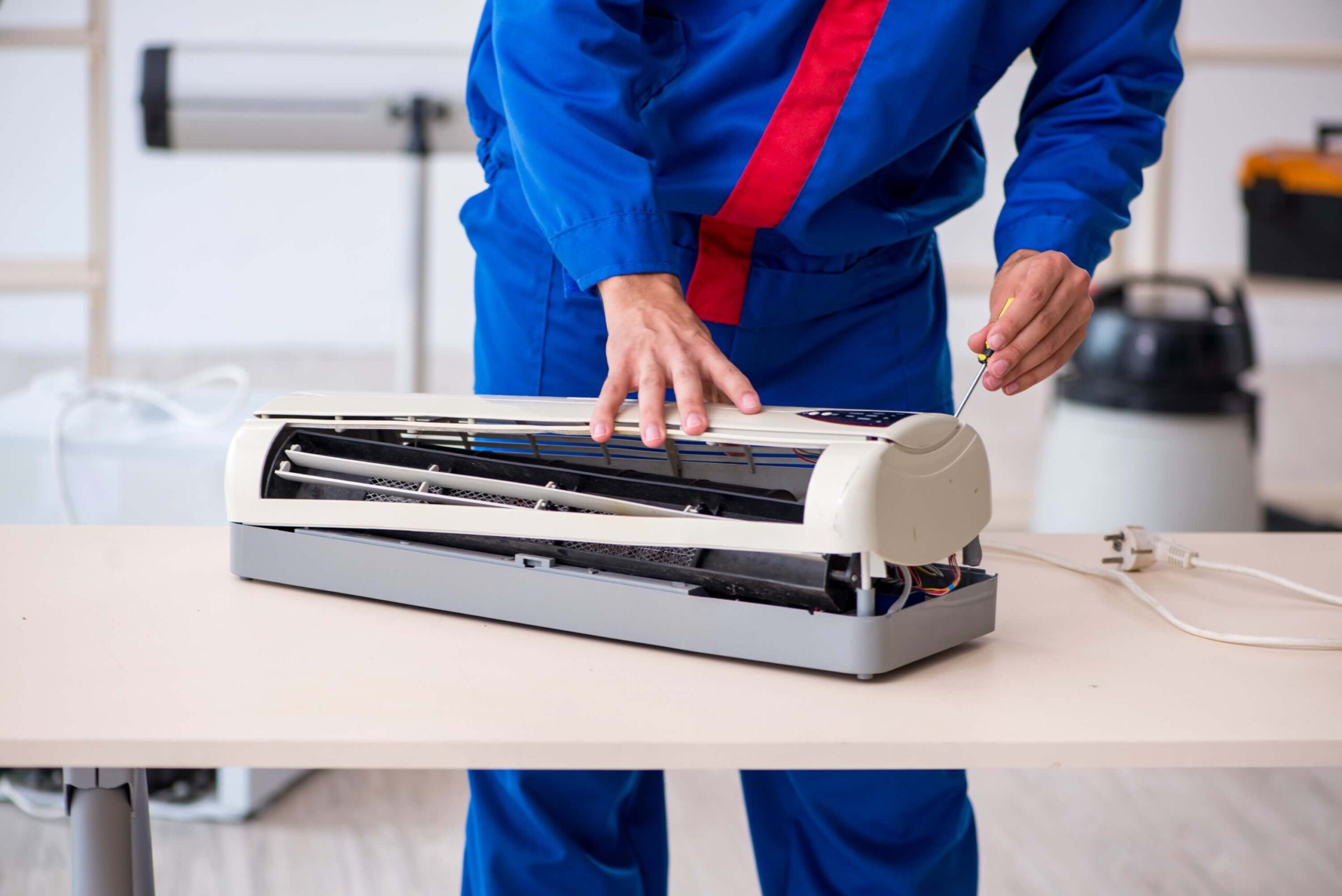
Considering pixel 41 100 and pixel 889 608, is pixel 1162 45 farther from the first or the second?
pixel 41 100

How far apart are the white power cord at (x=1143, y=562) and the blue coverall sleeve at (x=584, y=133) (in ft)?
1.17

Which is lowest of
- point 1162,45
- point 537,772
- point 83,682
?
point 537,772

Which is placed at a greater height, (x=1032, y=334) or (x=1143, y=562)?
(x=1032, y=334)

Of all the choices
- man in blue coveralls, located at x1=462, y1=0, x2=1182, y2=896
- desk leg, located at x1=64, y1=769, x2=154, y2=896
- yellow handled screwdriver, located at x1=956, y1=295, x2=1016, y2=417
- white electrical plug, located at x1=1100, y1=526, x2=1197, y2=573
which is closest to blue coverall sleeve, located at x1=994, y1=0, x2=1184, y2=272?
man in blue coveralls, located at x1=462, y1=0, x2=1182, y2=896

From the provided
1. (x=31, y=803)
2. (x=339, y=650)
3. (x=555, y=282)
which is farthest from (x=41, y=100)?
(x=339, y=650)

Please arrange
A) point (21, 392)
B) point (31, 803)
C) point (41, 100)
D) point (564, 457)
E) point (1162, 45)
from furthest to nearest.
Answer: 1. point (41, 100)
2. point (21, 392)
3. point (31, 803)
4. point (1162, 45)
5. point (564, 457)

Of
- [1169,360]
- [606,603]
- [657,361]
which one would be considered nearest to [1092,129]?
[657,361]

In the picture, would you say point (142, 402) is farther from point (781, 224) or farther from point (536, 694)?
point (536, 694)

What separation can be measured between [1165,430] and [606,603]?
1864 mm

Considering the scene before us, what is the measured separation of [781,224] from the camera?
Result: 0.94m

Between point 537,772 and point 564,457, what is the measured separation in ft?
0.80

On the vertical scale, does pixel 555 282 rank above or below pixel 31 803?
above

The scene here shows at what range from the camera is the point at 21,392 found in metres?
1.81

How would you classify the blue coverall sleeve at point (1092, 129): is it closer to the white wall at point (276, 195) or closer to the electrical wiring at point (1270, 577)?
the electrical wiring at point (1270, 577)
